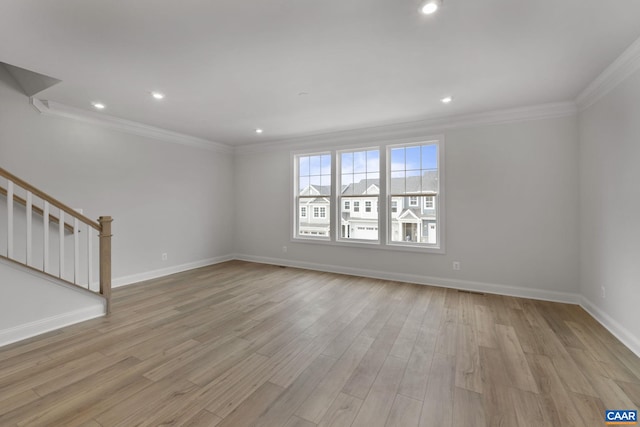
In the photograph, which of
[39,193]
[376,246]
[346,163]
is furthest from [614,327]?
[39,193]

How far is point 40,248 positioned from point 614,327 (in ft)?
22.3

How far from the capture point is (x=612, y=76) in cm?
272

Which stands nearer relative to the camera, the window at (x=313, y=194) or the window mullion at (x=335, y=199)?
the window mullion at (x=335, y=199)

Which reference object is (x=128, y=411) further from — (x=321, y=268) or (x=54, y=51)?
(x=321, y=268)

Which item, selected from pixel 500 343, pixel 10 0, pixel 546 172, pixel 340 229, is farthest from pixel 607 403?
pixel 10 0

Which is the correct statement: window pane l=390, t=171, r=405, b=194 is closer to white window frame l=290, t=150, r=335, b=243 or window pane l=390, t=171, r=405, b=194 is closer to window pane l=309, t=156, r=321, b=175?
white window frame l=290, t=150, r=335, b=243

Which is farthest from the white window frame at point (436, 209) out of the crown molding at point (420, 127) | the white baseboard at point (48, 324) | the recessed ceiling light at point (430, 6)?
the white baseboard at point (48, 324)

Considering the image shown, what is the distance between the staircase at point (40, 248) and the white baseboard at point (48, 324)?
1.0 inches

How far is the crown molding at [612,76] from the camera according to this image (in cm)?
238

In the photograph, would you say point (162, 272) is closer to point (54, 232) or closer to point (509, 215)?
point (54, 232)

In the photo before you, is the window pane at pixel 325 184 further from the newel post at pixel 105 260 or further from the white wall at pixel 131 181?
the newel post at pixel 105 260

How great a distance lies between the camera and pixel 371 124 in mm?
4637

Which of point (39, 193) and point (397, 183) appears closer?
point (39, 193)

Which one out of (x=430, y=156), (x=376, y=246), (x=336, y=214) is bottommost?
(x=376, y=246)
